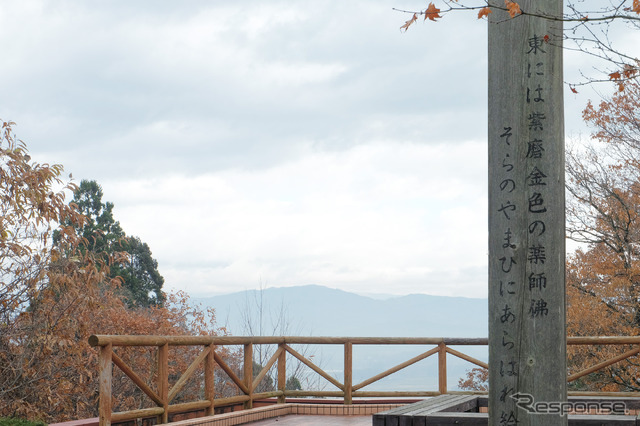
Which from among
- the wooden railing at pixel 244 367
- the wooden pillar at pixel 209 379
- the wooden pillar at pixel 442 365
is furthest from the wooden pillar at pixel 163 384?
the wooden pillar at pixel 442 365

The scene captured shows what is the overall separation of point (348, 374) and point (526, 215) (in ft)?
21.7

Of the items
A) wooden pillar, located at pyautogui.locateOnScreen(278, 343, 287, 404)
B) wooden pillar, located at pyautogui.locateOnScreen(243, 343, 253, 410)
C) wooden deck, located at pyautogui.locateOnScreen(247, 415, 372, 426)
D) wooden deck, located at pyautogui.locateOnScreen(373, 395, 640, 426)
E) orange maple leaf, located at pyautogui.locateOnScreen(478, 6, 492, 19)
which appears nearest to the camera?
orange maple leaf, located at pyautogui.locateOnScreen(478, 6, 492, 19)

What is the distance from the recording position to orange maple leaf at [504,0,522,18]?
3.26m

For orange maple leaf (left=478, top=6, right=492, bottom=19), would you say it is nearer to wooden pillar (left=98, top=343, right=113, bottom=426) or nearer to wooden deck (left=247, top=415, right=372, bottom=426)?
wooden pillar (left=98, top=343, right=113, bottom=426)

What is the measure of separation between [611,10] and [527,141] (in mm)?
1791

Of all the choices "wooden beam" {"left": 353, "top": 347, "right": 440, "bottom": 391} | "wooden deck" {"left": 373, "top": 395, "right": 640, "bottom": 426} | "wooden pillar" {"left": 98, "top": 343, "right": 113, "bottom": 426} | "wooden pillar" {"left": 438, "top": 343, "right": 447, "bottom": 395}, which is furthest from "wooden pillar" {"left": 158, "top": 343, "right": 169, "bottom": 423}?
"wooden pillar" {"left": 438, "top": 343, "right": 447, "bottom": 395}

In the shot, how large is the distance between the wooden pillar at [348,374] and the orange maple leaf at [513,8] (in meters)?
6.76

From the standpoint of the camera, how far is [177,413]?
771cm

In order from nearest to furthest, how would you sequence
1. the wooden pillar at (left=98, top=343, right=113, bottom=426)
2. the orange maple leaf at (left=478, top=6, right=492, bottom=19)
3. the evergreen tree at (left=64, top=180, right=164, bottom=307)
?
1. the orange maple leaf at (left=478, top=6, right=492, bottom=19)
2. the wooden pillar at (left=98, top=343, right=113, bottom=426)
3. the evergreen tree at (left=64, top=180, right=164, bottom=307)

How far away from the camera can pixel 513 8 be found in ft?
10.7

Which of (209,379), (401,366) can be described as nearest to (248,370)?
(209,379)

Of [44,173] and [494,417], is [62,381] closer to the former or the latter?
[44,173]

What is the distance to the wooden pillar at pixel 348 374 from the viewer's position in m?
9.39

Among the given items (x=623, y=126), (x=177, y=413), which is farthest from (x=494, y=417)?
(x=623, y=126)
